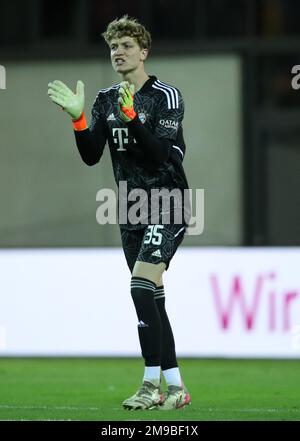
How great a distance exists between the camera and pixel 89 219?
16.6 m

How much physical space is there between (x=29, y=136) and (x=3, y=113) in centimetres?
49

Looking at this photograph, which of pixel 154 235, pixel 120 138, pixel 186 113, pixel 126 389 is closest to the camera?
pixel 154 235

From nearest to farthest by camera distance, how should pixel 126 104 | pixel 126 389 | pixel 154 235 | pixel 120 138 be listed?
1. pixel 126 104
2. pixel 154 235
3. pixel 120 138
4. pixel 126 389

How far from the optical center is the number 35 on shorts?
7.45 metres

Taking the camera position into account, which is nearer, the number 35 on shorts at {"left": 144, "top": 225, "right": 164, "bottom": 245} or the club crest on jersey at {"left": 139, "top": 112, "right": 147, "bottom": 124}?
the number 35 on shorts at {"left": 144, "top": 225, "right": 164, "bottom": 245}

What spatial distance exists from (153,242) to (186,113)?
9183 mm

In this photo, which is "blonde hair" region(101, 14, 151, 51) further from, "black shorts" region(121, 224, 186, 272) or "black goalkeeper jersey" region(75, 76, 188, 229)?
"black shorts" region(121, 224, 186, 272)

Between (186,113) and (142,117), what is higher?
(142,117)

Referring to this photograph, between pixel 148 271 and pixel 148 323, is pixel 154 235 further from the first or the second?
pixel 148 323

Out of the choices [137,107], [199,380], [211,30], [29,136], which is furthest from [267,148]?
[137,107]

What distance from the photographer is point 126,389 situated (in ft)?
30.0

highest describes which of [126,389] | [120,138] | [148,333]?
[120,138]

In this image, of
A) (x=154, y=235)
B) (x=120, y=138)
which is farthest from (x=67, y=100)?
(x=154, y=235)

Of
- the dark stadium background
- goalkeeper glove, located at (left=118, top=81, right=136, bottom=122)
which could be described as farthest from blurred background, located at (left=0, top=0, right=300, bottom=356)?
goalkeeper glove, located at (left=118, top=81, right=136, bottom=122)
